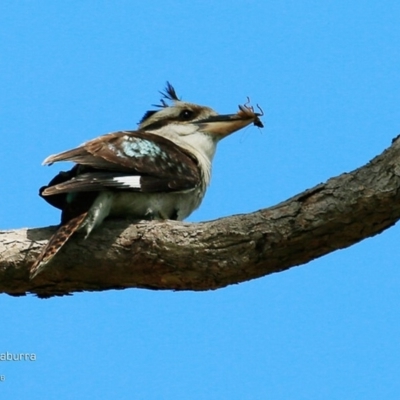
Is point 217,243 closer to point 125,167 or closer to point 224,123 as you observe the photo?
point 125,167

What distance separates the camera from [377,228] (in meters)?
3.37

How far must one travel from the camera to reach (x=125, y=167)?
4.23 m

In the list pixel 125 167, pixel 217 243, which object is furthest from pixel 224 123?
pixel 217 243

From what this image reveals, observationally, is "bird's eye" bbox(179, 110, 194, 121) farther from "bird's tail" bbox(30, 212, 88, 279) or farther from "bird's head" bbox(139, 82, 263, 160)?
"bird's tail" bbox(30, 212, 88, 279)

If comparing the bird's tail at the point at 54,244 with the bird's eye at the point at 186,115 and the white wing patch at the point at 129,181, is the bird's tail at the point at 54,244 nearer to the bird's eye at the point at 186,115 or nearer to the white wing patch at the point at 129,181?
the white wing patch at the point at 129,181

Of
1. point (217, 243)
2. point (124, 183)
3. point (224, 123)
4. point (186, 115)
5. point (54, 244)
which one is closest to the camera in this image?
point (217, 243)

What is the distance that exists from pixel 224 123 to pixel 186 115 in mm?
302

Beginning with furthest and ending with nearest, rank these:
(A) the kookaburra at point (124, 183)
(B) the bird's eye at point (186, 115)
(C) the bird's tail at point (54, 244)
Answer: (B) the bird's eye at point (186, 115) → (A) the kookaburra at point (124, 183) → (C) the bird's tail at point (54, 244)

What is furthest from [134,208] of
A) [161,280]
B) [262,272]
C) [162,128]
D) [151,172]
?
[162,128]

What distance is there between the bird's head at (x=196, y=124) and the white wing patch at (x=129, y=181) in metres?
0.91

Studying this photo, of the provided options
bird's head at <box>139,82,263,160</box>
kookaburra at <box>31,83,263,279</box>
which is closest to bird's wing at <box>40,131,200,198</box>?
kookaburra at <box>31,83,263,279</box>

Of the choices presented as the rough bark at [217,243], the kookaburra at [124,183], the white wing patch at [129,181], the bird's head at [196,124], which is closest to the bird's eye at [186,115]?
the bird's head at [196,124]

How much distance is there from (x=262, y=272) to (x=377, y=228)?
0.53 metres

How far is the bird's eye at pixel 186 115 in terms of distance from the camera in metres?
5.39
